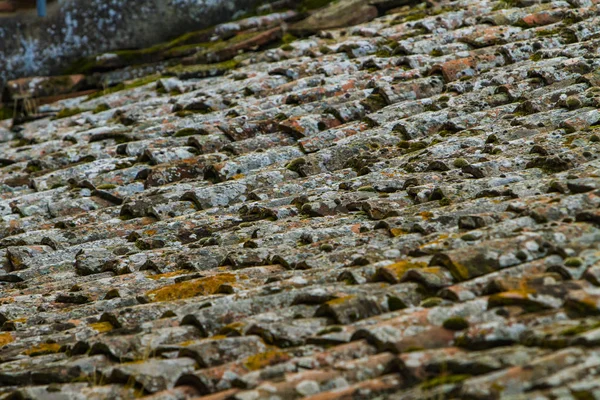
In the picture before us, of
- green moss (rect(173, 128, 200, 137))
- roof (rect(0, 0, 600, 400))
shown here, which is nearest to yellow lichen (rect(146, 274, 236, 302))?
roof (rect(0, 0, 600, 400))

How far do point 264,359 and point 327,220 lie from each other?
7.75 feet

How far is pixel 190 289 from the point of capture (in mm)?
5297

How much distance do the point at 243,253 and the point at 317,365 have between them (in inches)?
81.3

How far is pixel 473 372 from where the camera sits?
11.1 feet

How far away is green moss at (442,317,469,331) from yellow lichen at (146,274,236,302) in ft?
5.62

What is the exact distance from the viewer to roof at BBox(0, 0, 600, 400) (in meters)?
3.80

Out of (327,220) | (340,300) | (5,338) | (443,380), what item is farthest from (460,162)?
(443,380)

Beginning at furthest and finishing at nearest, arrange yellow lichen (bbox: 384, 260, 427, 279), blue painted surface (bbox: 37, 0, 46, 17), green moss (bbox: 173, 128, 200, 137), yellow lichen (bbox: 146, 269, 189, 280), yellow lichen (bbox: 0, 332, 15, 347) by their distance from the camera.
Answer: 1. blue painted surface (bbox: 37, 0, 46, 17)
2. green moss (bbox: 173, 128, 200, 137)
3. yellow lichen (bbox: 146, 269, 189, 280)
4. yellow lichen (bbox: 0, 332, 15, 347)
5. yellow lichen (bbox: 384, 260, 427, 279)

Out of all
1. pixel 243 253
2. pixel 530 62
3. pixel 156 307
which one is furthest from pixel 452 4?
pixel 156 307

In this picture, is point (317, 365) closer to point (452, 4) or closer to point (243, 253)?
point (243, 253)

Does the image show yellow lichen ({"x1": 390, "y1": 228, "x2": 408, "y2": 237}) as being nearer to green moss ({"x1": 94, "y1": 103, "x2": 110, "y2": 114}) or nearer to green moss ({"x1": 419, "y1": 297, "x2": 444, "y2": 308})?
green moss ({"x1": 419, "y1": 297, "x2": 444, "y2": 308})

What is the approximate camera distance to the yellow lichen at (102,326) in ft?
16.1

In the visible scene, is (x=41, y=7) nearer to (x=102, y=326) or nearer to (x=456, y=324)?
(x=102, y=326)

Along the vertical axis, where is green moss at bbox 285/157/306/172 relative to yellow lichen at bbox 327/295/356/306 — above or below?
below
